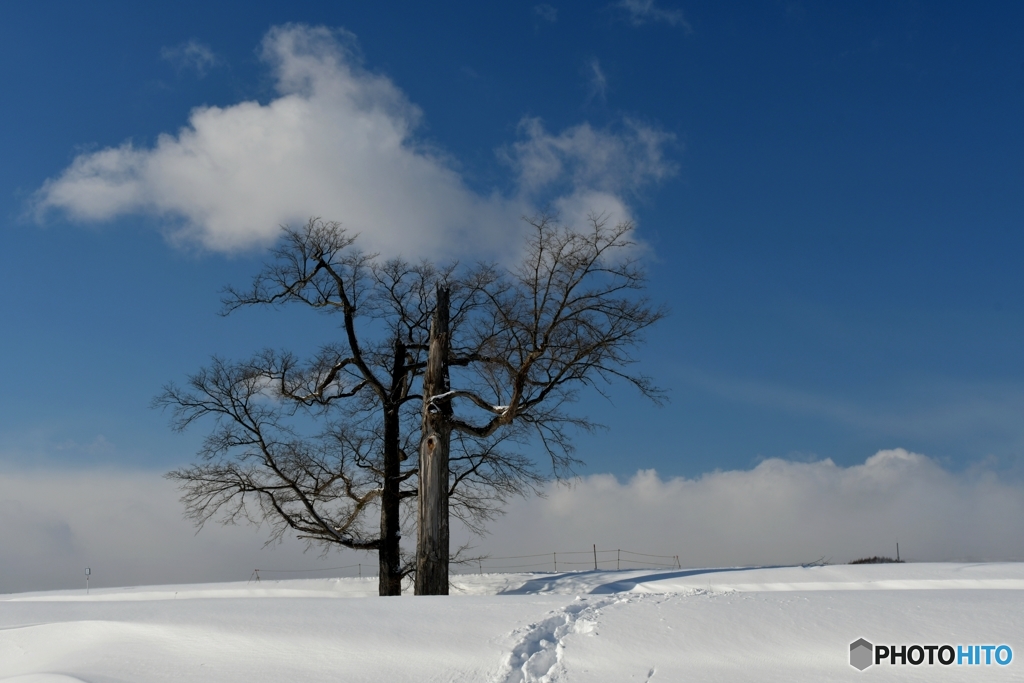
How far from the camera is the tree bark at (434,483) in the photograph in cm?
1495

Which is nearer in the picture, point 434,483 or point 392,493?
point 434,483

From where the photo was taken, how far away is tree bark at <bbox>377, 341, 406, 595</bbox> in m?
16.9

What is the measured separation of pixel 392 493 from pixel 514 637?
366 inches

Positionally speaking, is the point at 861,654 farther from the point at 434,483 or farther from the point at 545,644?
the point at 434,483

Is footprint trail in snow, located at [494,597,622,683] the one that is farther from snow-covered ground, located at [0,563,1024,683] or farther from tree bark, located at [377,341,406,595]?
tree bark, located at [377,341,406,595]

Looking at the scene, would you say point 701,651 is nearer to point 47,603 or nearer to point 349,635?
point 349,635

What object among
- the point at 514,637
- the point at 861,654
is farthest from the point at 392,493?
the point at 861,654

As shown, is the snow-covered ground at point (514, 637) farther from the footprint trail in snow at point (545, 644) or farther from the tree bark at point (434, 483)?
the tree bark at point (434, 483)

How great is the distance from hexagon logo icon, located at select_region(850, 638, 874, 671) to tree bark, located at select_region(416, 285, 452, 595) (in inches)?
338

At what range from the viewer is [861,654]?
775cm

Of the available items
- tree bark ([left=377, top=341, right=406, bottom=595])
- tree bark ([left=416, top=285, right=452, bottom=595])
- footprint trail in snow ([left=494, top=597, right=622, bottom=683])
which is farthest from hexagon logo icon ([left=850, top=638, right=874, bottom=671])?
tree bark ([left=377, top=341, right=406, bottom=595])

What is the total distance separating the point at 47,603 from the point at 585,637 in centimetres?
1008

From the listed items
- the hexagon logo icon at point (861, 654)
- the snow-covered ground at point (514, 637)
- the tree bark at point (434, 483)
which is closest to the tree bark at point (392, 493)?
the tree bark at point (434, 483)

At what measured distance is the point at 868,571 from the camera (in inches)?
565
